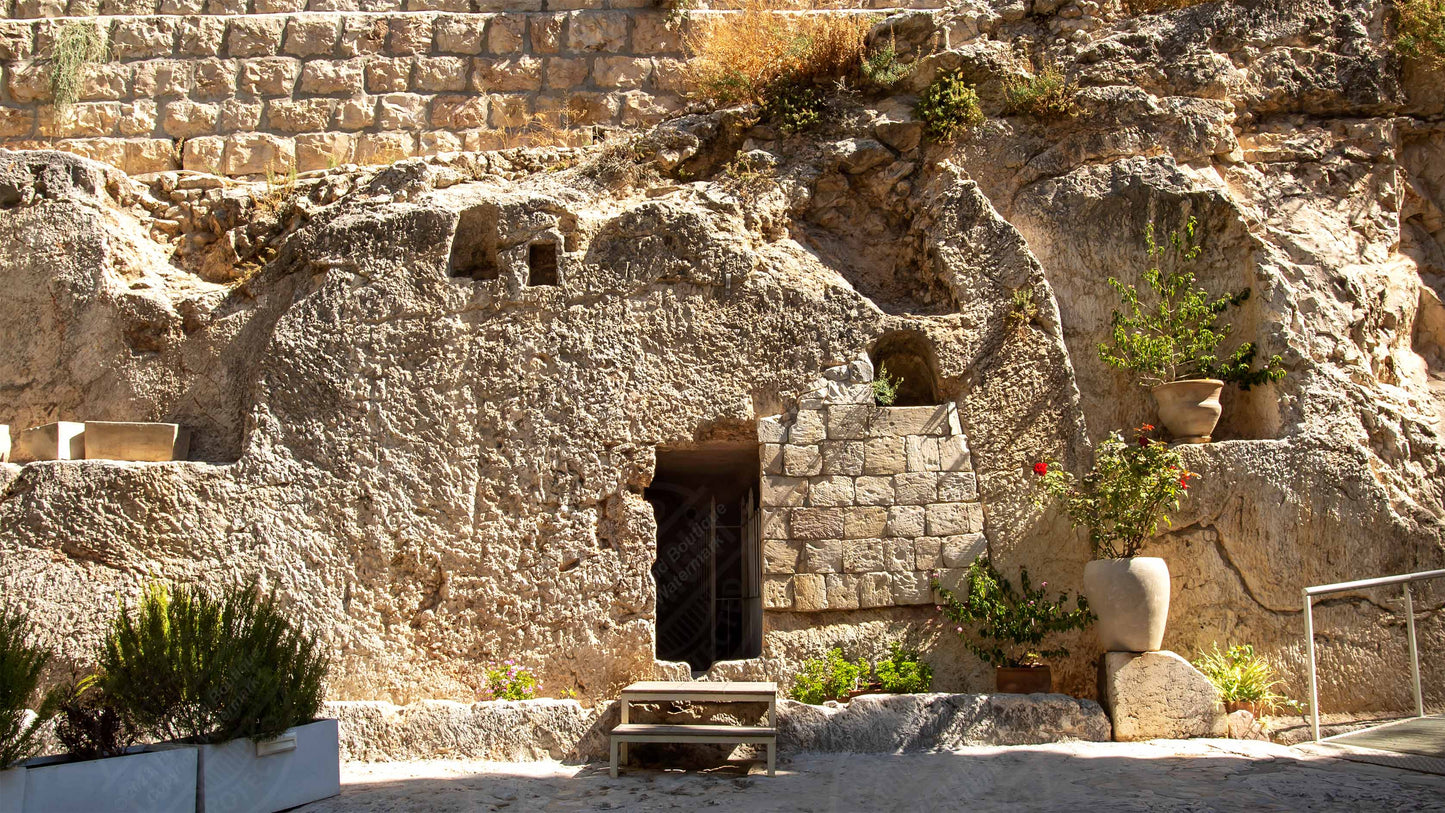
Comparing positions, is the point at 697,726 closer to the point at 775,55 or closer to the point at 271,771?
the point at 271,771

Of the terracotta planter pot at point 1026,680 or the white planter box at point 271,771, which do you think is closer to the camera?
the white planter box at point 271,771

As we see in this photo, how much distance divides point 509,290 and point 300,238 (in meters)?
1.42

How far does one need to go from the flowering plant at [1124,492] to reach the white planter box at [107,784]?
175 inches

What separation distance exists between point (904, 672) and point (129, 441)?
15.3 feet

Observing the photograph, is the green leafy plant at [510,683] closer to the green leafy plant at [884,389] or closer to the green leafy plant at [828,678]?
the green leafy plant at [828,678]

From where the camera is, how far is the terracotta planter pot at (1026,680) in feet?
19.2

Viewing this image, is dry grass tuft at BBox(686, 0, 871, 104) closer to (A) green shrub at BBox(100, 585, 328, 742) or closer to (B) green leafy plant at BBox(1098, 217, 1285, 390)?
(B) green leafy plant at BBox(1098, 217, 1285, 390)

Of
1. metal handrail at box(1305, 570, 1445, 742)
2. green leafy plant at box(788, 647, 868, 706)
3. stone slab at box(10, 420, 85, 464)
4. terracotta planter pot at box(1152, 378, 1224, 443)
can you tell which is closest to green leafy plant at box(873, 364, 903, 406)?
green leafy plant at box(788, 647, 868, 706)

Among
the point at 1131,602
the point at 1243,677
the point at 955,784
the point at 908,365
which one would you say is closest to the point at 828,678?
the point at 955,784

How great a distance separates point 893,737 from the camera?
221 inches

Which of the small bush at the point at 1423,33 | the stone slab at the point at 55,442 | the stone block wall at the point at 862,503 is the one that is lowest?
the stone block wall at the point at 862,503

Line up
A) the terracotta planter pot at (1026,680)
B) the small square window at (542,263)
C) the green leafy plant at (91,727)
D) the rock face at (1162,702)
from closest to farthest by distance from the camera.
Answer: the green leafy plant at (91,727), the rock face at (1162,702), the terracotta planter pot at (1026,680), the small square window at (542,263)

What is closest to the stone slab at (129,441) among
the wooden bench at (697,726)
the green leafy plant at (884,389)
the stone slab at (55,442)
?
the stone slab at (55,442)

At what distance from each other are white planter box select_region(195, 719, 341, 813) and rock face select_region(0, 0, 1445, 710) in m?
1.19
